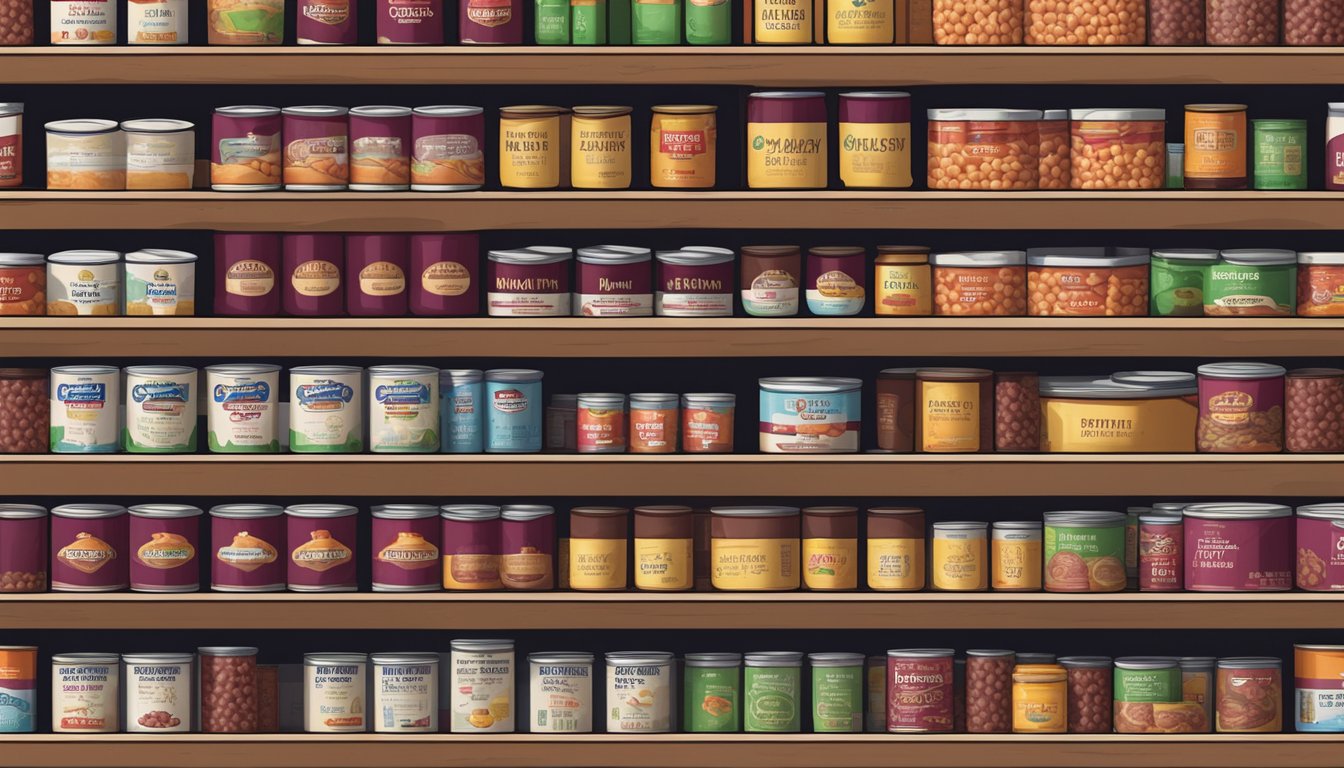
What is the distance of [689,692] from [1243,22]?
5.43 ft

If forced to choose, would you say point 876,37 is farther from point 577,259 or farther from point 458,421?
point 458,421

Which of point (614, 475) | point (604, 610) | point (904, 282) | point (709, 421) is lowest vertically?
point (604, 610)

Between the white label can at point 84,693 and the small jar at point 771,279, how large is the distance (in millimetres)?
1404

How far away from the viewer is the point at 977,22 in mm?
3713

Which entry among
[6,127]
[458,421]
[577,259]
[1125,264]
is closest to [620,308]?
[577,259]

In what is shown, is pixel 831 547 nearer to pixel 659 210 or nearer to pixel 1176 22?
pixel 659 210

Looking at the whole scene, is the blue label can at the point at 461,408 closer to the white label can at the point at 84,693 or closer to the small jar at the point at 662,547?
the small jar at the point at 662,547

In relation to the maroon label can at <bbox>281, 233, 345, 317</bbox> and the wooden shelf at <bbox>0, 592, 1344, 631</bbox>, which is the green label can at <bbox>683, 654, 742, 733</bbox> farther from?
the maroon label can at <bbox>281, 233, 345, 317</bbox>

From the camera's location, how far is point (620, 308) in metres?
3.71

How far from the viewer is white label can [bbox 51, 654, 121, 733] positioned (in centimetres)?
370

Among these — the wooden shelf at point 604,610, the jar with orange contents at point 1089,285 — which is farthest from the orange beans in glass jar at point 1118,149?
the wooden shelf at point 604,610

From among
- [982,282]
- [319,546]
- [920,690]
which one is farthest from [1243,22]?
[319,546]

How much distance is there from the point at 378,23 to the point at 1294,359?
197 cm

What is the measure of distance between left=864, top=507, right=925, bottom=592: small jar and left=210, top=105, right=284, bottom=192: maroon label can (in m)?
1.33
